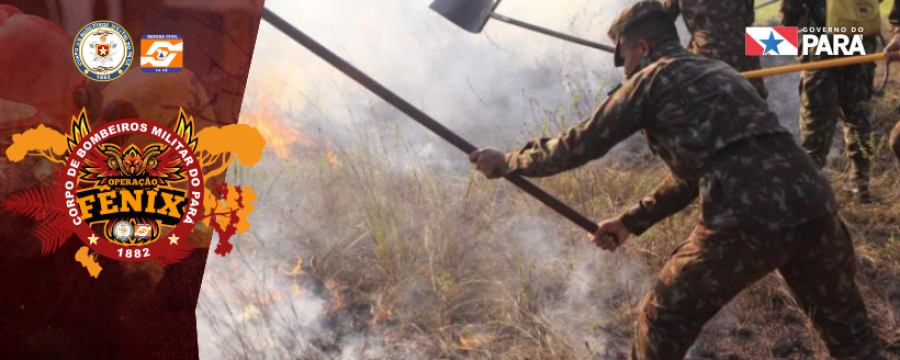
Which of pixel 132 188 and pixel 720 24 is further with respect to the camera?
pixel 720 24

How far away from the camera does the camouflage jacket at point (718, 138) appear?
2297mm

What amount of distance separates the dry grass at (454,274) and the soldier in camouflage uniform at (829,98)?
393mm

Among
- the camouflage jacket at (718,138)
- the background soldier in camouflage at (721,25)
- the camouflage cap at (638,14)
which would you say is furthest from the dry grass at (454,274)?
the camouflage cap at (638,14)

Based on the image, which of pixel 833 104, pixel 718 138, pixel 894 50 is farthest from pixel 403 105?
pixel 833 104

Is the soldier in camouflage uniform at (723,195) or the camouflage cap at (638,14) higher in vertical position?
the camouflage cap at (638,14)

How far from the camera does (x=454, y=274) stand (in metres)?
3.62

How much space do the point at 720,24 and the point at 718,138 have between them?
80.3 inches

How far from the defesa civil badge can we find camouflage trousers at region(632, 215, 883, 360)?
217 centimetres

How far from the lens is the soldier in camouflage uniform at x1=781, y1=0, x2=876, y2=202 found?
4098 mm

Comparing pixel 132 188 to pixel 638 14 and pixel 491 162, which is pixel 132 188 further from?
pixel 638 14

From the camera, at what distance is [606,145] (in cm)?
251

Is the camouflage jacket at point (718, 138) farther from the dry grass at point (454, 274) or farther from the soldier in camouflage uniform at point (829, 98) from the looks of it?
the soldier in camouflage uniform at point (829, 98)

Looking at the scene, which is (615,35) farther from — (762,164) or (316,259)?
(316,259)

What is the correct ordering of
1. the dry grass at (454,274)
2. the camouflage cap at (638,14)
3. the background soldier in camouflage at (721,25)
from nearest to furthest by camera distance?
the camouflage cap at (638,14) < the dry grass at (454,274) < the background soldier in camouflage at (721,25)
